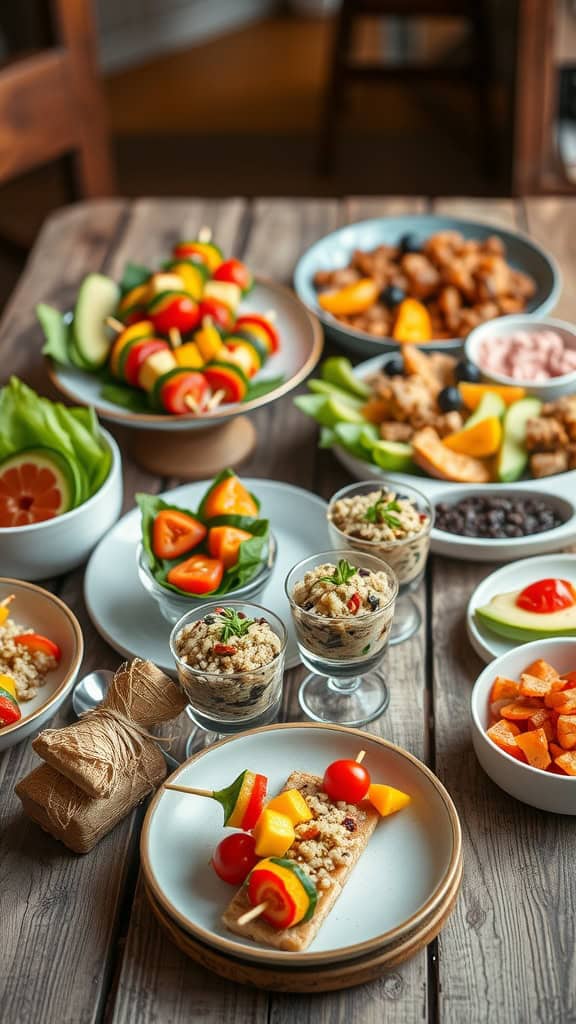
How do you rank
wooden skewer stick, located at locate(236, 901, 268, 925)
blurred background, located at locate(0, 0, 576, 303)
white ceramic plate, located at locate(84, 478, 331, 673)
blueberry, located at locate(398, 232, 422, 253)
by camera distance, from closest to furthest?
wooden skewer stick, located at locate(236, 901, 268, 925) < white ceramic plate, located at locate(84, 478, 331, 673) < blueberry, located at locate(398, 232, 422, 253) < blurred background, located at locate(0, 0, 576, 303)

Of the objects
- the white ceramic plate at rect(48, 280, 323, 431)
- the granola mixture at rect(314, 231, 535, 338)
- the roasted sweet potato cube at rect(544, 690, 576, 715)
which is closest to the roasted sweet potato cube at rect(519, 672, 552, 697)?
the roasted sweet potato cube at rect(544, 690, 576, 715)

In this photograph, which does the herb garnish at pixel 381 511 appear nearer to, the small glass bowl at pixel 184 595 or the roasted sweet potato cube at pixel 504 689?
the small glass bowl at pixel 184 595

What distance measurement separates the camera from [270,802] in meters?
1.32

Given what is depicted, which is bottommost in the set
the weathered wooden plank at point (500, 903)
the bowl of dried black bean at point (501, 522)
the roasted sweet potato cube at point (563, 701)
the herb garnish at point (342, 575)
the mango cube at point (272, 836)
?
the weathered wooden plank at point (500, 903)

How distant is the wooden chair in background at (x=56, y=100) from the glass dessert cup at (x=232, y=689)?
207cm

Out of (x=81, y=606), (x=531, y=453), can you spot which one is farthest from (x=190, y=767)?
(x=531, y=453)

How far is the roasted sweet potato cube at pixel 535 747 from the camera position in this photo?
4.55ft

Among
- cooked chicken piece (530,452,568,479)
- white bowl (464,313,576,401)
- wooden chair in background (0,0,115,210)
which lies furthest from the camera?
wooden chair in background (0,0,115,210)

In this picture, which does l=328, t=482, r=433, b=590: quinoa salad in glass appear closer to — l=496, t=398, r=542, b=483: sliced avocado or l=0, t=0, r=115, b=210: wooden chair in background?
l=496, t=398, r=542, b=483: sliced avocado

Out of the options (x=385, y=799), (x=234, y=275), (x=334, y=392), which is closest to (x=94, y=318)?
(x=234, y=275)

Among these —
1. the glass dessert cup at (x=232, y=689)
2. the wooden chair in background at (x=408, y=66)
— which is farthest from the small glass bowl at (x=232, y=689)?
the wooden chair in background at (x=408, y=66)

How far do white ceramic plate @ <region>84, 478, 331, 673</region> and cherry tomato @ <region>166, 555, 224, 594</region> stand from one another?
0.10 meters

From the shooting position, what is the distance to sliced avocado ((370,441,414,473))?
194cm

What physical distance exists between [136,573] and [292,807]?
25.0 inches
